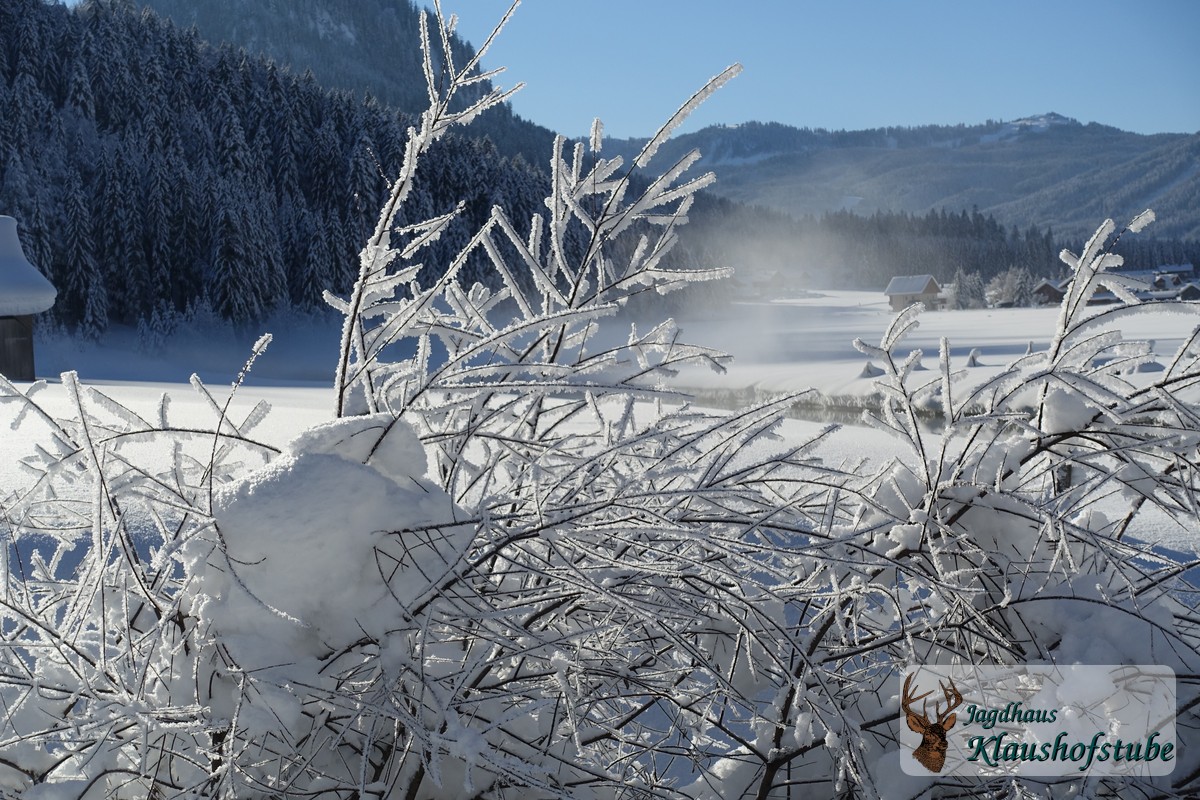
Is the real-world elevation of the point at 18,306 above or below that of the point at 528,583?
below

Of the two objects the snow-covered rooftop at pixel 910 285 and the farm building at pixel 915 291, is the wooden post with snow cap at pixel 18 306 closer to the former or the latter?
the farm building at pixel 915 291

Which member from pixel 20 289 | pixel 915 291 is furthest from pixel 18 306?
pixel 915 291

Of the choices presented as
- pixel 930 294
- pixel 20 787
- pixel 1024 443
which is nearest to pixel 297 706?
pixel 20 787

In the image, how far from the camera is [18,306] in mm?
10305

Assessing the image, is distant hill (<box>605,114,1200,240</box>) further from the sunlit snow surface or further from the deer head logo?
the deer head logo

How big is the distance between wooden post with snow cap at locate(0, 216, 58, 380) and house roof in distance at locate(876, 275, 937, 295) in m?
57.6

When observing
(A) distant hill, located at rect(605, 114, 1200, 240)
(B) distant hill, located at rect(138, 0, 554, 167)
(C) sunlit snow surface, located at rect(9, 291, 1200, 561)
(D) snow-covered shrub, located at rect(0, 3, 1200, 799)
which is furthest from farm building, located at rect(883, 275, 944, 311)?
(A) distant hill, located at rect(605, 114, 1200, 240)

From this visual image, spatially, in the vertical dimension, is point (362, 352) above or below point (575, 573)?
above

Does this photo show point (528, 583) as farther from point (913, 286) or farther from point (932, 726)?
point (913, 286)

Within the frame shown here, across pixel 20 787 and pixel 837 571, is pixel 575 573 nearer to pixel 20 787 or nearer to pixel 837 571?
pixel 837 571

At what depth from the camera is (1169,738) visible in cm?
119

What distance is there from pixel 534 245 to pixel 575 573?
2.16 feet

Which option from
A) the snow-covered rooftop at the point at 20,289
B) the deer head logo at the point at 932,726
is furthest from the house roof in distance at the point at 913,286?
the deer head logo at the point at 932,726

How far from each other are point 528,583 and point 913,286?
64829mm
